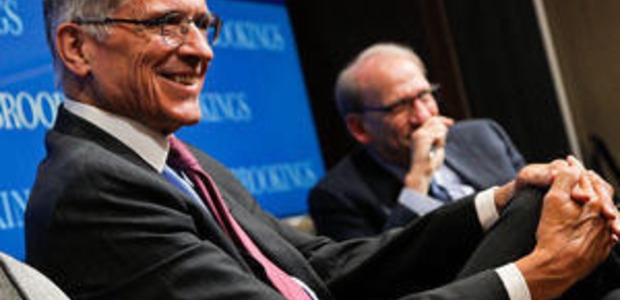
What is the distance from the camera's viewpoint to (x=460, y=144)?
375 cm

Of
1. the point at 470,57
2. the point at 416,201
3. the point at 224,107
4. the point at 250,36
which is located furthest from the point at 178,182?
the point at 470,57

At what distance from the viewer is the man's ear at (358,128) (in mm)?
3840

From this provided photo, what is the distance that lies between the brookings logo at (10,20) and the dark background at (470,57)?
209 centimetres

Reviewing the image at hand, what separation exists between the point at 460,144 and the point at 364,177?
405mm

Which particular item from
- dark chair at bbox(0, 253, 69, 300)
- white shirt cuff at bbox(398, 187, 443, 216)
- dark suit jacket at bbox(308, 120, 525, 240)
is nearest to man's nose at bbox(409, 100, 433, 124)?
dark suit jacket at bbox(308, 120, 525, 240)

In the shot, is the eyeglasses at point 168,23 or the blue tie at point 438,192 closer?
the eyeglasses at point 168,23

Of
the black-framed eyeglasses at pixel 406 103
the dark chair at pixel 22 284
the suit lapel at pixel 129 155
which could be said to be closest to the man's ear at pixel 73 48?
the suit lapel at pixel 129 155

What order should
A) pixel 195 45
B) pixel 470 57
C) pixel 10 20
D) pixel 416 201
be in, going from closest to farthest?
pixel 195 45 → pixel 10 20 → pixel 416 201 → pixel 470 57

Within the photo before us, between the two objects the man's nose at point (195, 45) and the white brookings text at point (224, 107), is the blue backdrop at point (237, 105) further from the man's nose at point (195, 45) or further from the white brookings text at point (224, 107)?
the man's nose at point (195, 45)

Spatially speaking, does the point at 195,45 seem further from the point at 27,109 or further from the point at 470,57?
the point at 470,57

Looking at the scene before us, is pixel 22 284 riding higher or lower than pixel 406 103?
higher

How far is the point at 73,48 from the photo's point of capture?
6.75 ft

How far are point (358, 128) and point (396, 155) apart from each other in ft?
0.67

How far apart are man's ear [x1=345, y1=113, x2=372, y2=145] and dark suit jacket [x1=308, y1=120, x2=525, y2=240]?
77 millimetres
